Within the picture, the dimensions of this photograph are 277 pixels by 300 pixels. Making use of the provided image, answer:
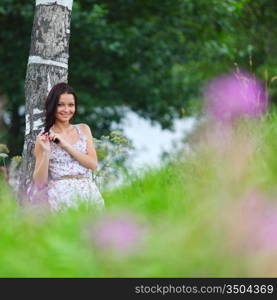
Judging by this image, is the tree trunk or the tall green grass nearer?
the tall green grass

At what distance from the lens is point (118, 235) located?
3.08 metres

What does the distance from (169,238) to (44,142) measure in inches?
109

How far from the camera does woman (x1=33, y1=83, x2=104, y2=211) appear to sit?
5703mm

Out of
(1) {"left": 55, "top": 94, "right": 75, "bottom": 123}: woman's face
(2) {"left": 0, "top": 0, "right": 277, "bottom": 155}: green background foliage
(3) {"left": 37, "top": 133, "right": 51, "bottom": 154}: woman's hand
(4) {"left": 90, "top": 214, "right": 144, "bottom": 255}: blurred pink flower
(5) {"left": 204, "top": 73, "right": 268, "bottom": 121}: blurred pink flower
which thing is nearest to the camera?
(4) {"left": 90, "top": 214, "right": 144, "bottom": 255}: blurred pink flower

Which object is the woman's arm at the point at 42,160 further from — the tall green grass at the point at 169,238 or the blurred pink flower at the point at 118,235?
the blurred pink flower at the point at 118,235

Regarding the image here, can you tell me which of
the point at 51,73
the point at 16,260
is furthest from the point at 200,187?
the point at 51,73

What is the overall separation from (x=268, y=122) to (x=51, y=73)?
7.62 ft

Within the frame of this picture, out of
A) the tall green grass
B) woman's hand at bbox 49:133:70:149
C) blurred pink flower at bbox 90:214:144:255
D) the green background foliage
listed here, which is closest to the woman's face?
woman's hand at bbox 49:133:70:149

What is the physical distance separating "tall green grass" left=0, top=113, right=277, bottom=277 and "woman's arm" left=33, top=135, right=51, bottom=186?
123 centimetres

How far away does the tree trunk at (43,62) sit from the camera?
653 centimetres

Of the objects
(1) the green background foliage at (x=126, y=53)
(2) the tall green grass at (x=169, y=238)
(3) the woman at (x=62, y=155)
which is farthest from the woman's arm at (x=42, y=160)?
(1) the green background foliage at (x=126, y=53)

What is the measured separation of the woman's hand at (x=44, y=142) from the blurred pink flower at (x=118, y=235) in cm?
240

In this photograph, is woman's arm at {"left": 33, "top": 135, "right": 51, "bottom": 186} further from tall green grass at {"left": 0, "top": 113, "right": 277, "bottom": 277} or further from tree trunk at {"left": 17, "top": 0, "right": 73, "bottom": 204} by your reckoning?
tall green grass at {"left": 0, "top": 113, "right": 277, "bottom": 277}
